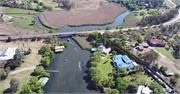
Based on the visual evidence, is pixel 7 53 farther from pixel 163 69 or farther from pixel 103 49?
pixel 163 69

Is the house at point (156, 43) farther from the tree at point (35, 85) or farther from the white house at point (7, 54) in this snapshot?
the white house at point (7, 54)

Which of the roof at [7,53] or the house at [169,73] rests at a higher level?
the roof at [7,53]

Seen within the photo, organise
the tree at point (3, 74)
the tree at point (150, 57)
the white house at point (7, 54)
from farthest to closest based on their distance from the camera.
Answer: the white house at point (7, 54) → the tree at point (150, 57) → the tree at point (3, 74)

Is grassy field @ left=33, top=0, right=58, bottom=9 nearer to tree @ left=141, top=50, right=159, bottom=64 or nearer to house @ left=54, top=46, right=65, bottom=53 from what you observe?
house @ left=54, top=46, right=65, bottom=53

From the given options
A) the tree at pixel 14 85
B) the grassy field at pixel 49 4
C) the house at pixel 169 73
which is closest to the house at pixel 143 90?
the house at pixel 169 73

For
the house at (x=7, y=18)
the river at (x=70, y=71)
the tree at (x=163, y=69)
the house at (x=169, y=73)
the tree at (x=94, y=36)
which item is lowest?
the river at (x=70, y=71)

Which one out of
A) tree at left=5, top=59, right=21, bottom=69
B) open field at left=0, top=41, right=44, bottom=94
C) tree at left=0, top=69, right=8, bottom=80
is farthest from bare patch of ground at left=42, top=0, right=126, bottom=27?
tree at left=0, top=69, right=8, bottom=80
